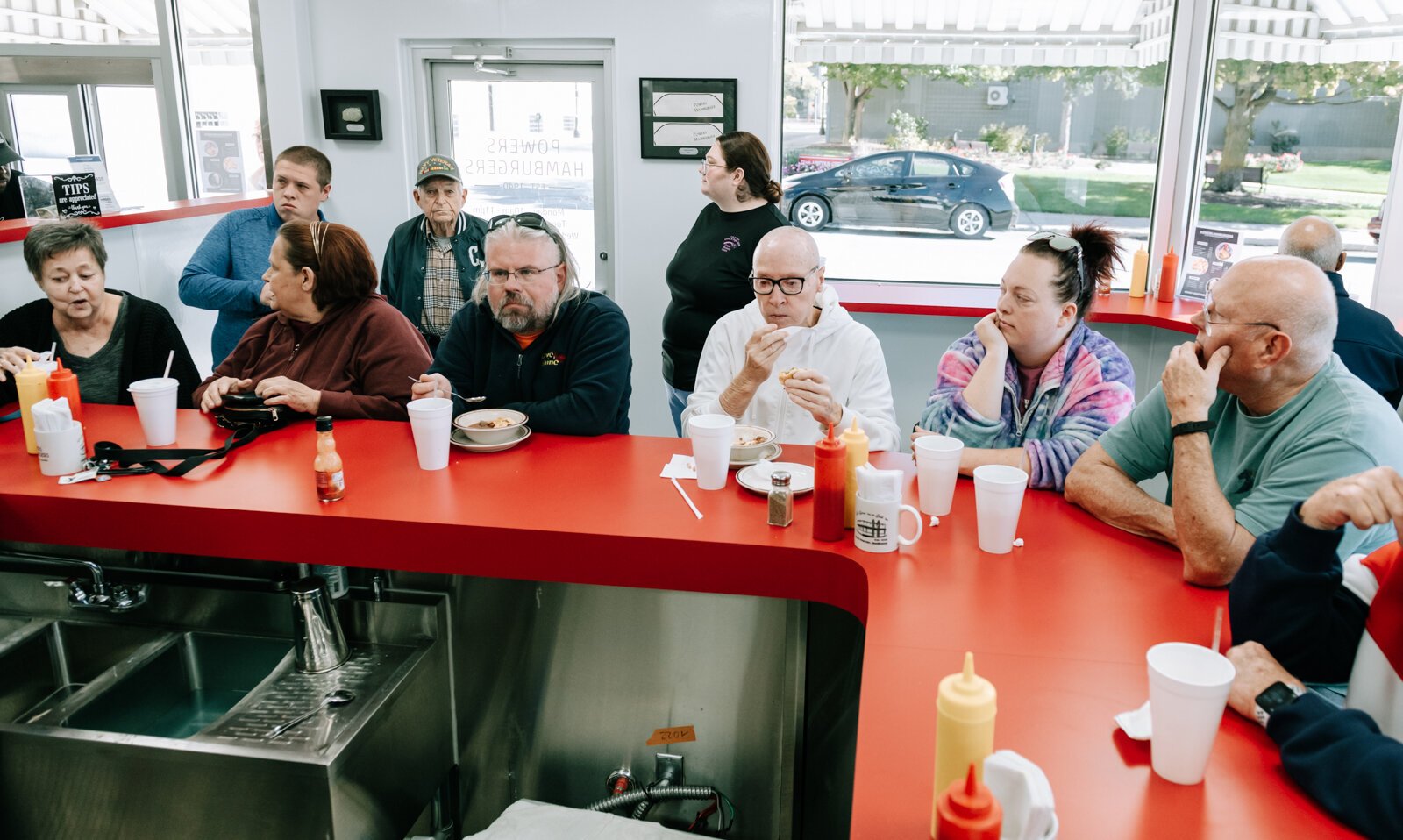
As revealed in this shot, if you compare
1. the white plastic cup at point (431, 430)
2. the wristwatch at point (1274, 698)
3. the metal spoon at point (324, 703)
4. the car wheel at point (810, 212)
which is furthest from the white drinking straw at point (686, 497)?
the car wheel at point (810, 212)

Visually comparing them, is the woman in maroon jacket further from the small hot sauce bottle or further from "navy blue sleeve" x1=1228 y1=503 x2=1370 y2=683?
"navy blue sleeve" x1=1228 y1=503 x2=1370 y2=683

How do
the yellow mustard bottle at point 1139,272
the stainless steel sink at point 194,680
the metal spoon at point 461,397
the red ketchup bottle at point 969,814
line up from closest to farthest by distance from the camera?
the red ketchup bottle at point 969,814 < the stainless steel sink at point 194,680 < the metal spoon at point 461,397 < the yellow mustard bottle at point 1139,272

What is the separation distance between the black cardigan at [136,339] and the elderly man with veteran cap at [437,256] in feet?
3.55

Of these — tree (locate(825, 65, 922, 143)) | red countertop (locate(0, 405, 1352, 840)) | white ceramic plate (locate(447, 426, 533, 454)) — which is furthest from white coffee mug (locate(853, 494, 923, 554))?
tree (locate(825, 65, 922, 143))

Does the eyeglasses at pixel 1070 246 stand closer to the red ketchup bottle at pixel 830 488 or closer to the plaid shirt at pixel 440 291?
the red ketchup bottle at pixel 830 488

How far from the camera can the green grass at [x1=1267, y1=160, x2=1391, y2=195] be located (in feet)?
15.0

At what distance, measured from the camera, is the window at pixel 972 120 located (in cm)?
495

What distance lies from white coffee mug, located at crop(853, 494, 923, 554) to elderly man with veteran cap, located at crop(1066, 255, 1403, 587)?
1.68 feet

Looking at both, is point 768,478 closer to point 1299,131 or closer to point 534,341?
point 534,341

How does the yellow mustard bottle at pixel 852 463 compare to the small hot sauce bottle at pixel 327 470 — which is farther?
the small hot sauce bottle at pixel 327 470

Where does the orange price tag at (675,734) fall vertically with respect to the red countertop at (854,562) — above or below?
below

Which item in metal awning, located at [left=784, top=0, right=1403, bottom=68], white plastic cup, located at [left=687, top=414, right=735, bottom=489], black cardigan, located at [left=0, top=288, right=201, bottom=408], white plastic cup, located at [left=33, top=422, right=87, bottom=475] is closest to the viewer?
white plastic cup, located at [left=687, top=414, right=735, bottom=489]

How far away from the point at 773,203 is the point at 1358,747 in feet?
10.4

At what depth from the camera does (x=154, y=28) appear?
19.6 feet
